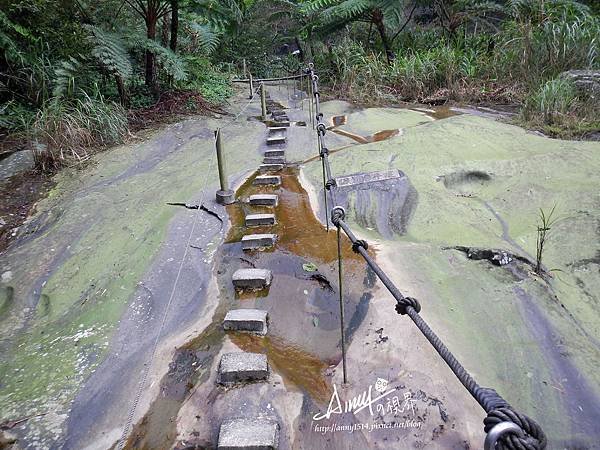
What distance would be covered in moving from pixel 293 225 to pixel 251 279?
2.91ft

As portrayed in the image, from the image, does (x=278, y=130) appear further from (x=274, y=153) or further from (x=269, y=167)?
(x=269, y=167)

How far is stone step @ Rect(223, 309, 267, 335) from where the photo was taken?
8.04ft

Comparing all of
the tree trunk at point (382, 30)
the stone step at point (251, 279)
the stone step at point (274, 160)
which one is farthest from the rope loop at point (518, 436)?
the tree trunk at point (382, 30)

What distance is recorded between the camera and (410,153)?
4.44 metres

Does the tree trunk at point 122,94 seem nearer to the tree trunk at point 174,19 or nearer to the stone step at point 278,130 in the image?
the tree trunk at point 174,19

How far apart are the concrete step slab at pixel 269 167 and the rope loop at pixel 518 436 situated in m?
4.03

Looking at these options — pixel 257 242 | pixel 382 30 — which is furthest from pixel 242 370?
pixel 382 30

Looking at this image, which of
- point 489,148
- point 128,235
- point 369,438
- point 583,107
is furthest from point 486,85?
point 369,438

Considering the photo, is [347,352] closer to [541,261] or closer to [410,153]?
[541,261]

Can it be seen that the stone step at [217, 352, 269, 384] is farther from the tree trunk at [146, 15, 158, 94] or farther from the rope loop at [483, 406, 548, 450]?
the tree trunk at [146, 15, 158, 94]

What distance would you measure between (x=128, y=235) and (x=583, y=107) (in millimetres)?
5479

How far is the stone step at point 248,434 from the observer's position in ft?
5.85

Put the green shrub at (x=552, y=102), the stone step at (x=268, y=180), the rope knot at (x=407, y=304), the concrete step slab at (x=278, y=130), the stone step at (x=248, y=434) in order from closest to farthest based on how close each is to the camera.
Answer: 1. the rope knot at (x=407, y=304)
2. the stone step at (x=248, y=434)
3. the stone step at (x=268, y=180)
4. the green shrub at (x=552, y=102)
5. the concrete step slab at (x=278, y=130)

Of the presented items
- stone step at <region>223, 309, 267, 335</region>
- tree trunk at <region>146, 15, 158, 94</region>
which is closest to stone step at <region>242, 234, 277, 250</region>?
stone step at <region>223, 309, 267, 335</region>
